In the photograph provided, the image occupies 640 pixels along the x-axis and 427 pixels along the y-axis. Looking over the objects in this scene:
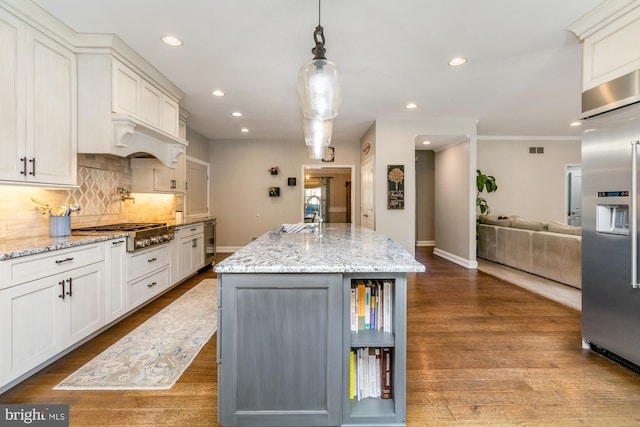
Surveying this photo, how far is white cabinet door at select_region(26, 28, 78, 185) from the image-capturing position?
2.17 metres

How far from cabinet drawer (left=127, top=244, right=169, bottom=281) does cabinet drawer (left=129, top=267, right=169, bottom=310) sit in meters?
0.08

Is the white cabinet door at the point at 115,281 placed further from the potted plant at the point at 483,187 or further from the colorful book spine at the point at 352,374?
the potted plant at the point at 483,187

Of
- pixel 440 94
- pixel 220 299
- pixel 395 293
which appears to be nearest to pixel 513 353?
pixel 395 293

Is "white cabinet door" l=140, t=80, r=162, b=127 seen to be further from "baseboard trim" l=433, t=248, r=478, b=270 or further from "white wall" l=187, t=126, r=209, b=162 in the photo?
"baseboard trim" l=433, t=248, r=478, b=270

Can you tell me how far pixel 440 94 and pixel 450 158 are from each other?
228 centimetres

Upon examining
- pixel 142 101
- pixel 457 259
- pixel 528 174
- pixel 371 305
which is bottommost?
pixel 457 259

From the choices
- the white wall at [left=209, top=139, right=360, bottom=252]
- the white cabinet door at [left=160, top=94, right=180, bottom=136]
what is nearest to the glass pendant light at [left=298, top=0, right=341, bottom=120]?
the white cabinet door at [left=160, top=94, right=180, bottom=136]

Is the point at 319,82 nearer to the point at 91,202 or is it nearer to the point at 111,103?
the point at 111,103

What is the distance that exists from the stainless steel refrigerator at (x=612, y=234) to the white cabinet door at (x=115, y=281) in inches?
153

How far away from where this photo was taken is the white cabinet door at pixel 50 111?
2170mm

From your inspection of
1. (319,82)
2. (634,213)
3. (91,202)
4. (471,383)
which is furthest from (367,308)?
(91,202)

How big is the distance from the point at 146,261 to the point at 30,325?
127 cm

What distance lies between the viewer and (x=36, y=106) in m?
2.21

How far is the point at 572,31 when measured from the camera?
2424 mm
